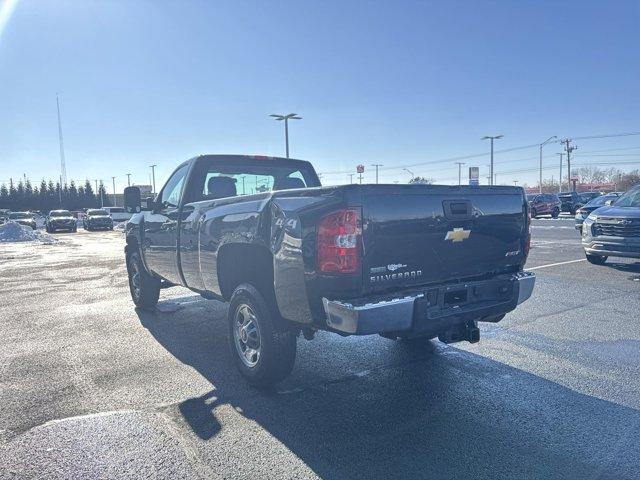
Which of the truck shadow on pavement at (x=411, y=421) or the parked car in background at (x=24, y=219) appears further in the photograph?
the parked car in background at (x=24, y=219)

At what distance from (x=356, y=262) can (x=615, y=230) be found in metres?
8.56

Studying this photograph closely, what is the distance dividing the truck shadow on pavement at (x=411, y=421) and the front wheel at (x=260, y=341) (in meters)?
0.16

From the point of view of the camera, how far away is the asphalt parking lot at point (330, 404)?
2.96 m

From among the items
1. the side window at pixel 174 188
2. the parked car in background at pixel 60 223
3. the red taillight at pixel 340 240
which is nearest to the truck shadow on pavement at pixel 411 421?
the red taillight at pixel 340 240

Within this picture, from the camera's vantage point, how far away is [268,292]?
4148 millimetres

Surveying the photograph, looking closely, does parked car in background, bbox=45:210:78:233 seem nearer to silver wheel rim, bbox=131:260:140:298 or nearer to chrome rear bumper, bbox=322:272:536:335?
silver wheel rim, bbox=131:260:140:298

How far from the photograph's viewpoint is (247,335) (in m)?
4.30

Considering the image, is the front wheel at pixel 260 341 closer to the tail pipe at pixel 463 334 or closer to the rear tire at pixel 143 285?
the tail pipe at pixel 463 334

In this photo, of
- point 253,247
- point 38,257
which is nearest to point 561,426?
point 253,247

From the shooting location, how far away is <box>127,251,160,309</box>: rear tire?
715 centimetres

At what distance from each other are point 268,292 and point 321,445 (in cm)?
140

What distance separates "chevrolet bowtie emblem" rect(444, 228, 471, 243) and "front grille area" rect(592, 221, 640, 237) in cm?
724

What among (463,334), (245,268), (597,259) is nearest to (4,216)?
(597,259)

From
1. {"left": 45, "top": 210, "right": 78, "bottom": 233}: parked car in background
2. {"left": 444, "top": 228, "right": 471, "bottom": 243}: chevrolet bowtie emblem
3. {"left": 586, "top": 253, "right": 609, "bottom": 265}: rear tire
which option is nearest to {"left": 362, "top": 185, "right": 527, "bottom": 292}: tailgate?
{"left": 444, "top": 228, "right": 471, "bottom": 243}: chevrolet bowtie emblem
